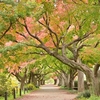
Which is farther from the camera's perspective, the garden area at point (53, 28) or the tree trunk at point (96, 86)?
the tree trunk at point (96, 86)

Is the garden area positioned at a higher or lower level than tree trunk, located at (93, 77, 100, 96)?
higher

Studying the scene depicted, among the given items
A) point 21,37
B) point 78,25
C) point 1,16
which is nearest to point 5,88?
point 21,37

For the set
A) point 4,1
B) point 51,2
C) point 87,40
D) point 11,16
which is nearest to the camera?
point 4,1

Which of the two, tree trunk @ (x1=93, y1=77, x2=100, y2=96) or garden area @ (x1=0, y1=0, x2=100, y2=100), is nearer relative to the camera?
garden area @ (x1=0, y1=0, x2=100, y2=100)

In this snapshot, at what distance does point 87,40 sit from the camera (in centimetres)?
1998

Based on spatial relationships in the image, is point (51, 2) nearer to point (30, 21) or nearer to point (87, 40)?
point (30, 21)

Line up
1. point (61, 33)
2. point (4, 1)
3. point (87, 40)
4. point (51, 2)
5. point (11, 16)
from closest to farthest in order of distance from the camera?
point (4, 1) < point (11, 16) < point (51, 2) < point (61, 33) < point (87, 40)

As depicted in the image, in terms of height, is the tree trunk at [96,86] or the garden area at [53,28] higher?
the garden area at [53,28]

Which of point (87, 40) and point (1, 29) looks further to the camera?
point (87, 40)

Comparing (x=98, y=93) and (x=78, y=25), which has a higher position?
(x=78, y=25)

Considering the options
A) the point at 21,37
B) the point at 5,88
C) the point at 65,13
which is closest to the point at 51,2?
the point at 65,13

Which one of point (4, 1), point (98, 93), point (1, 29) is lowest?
point (98, 93)

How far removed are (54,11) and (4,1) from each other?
406 centimetres

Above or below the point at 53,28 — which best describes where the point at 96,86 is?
below
